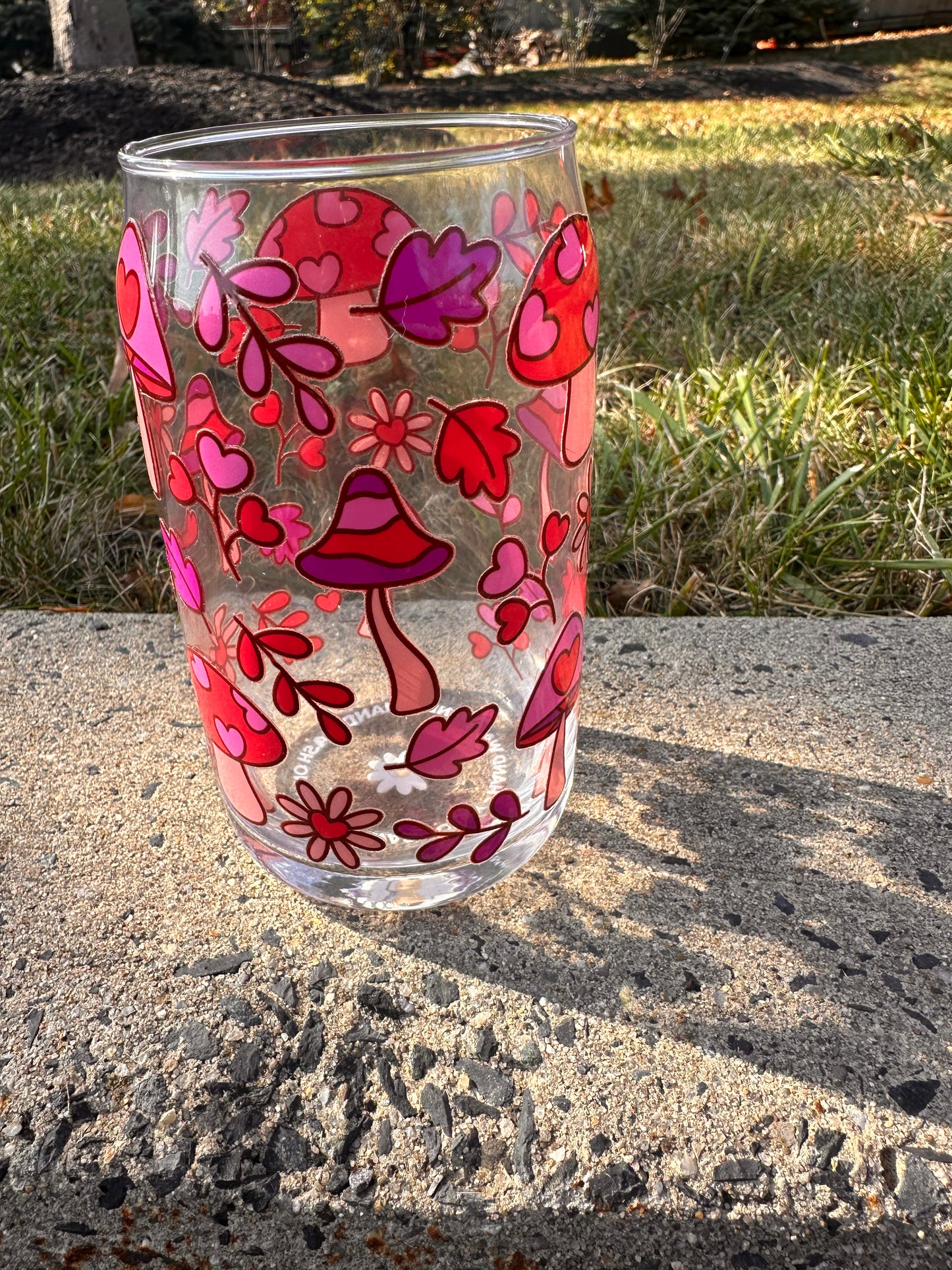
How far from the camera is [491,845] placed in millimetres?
1013

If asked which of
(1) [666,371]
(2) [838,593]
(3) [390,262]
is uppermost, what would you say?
(3) [390,262]

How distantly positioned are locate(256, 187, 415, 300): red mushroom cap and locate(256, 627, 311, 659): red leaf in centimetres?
28

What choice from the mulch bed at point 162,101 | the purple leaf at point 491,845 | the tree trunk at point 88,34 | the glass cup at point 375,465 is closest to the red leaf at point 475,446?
the glass cup at point 375,465

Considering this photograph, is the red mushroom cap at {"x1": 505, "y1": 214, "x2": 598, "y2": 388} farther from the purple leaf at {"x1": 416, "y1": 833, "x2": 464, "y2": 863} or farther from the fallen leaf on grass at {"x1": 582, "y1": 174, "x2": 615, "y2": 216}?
the fallen leaf on grass at {"x1": 582, "y1": 174, "x2": 615, "y2": 216}

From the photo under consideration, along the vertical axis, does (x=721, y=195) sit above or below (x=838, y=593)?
above

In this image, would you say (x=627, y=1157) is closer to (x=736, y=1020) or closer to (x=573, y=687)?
(x=736, y=1020)

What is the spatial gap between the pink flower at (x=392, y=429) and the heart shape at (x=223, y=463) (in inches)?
3.7

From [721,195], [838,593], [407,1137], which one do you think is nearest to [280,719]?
[407,1137]

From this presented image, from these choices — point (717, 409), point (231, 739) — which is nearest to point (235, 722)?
point (231, 739)

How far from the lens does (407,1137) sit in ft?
2.83

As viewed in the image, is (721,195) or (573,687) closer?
(573,687)

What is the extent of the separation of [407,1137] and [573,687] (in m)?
0.43

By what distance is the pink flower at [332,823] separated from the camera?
96 cm

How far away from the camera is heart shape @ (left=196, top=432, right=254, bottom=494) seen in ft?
2.76
